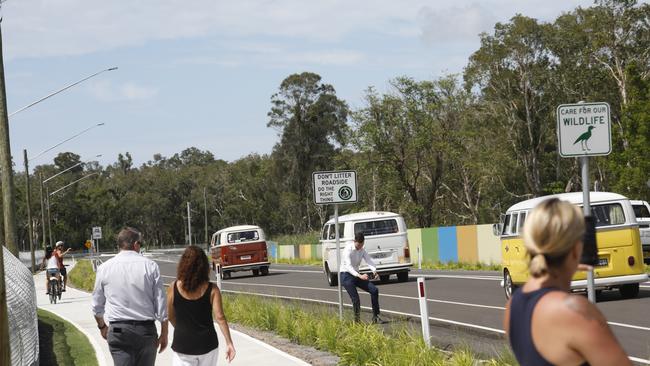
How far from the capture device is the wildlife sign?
10922mm

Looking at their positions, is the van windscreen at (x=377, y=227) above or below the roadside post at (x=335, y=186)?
below

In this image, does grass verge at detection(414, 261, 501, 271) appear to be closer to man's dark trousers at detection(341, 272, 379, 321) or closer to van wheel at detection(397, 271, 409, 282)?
van wheel at detection(397, 271, 409, 282)

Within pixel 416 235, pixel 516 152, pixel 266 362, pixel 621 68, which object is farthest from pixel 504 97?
pixel 266 362

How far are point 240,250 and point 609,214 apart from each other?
80.8ft

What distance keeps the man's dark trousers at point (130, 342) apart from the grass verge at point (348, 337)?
3402mm

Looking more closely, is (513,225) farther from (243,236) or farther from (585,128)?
(243,236)

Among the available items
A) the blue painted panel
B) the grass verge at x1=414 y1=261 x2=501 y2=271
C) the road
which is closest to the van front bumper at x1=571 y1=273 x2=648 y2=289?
the road

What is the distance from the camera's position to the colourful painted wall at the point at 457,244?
36969 millimetres

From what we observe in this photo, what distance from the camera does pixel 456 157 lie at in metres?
65.4

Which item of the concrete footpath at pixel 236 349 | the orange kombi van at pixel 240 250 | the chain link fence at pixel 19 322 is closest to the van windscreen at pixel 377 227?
the concrete footpath at pixel 236 349

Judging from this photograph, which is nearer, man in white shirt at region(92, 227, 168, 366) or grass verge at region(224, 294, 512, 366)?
man in white shirt at region(92, 227, 168, 366)

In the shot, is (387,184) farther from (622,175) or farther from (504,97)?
(622,175)

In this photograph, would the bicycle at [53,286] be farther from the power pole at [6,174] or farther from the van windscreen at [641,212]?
the van windscreen at [641,212]

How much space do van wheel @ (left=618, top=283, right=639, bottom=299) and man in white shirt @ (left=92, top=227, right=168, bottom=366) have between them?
12575 mm
